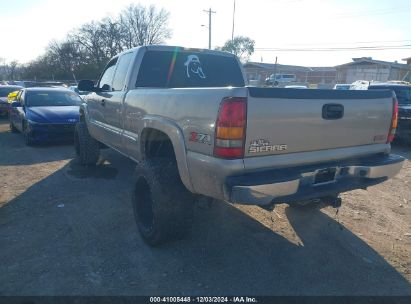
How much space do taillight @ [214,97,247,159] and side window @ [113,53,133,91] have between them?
236 cm

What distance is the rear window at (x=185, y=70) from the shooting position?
4.09 metres

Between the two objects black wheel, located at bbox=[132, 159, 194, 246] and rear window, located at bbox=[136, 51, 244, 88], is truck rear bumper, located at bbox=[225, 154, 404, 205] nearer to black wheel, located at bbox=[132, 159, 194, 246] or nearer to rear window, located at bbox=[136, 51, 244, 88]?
black wheel, located at bbox=[132, 159, 194, 246]

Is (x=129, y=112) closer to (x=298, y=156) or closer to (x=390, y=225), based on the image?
(x=298, y=156)

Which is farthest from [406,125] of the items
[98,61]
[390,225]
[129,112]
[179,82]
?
[98,61]

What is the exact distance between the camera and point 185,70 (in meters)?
4.28

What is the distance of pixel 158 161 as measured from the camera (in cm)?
317

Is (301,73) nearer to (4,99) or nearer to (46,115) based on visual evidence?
(4,99)

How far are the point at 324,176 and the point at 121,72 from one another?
3112mm

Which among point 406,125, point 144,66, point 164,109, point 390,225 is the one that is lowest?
point 390,225

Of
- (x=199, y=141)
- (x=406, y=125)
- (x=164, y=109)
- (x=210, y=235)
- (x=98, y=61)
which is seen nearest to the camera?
(x=199, y=141)

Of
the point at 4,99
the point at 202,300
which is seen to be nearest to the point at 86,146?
the point at 202,300

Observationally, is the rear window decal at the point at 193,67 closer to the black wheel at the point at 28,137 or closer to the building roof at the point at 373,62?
the black wheel at the point at 28,137

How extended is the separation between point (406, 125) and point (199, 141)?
325 inches

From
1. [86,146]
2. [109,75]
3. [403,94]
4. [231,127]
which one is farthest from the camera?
[403,94]
